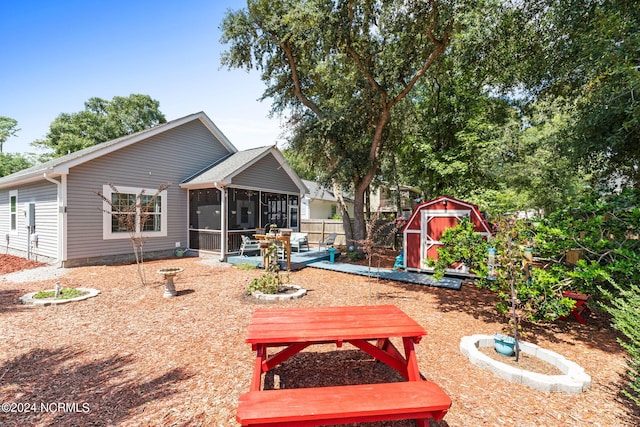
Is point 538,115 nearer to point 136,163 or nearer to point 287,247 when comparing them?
point 287,247

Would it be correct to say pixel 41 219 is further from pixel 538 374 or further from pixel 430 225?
pixel 538 374

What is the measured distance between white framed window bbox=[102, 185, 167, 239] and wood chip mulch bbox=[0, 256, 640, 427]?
3813mm

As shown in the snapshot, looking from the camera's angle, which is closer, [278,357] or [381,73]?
[278,357]

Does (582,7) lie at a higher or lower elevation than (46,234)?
higher

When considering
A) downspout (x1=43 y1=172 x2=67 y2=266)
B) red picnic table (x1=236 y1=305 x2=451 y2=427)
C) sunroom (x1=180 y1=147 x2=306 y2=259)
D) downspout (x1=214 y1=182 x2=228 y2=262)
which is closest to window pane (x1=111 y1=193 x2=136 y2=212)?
downspout (x1=43 y1=172 x2=67 y2=266)

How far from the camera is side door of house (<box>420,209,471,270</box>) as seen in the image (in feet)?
27.8

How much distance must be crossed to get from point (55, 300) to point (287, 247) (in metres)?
5.44

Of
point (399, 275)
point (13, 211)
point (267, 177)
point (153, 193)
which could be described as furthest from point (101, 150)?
point (399, 275)

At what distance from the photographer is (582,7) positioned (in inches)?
249

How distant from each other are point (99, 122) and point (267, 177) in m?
26.5

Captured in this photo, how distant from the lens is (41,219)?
10.1 meters

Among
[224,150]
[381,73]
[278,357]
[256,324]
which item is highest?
[381,73]

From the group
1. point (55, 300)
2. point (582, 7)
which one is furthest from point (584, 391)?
point (55, 300)

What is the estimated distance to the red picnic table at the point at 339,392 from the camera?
190 cm
